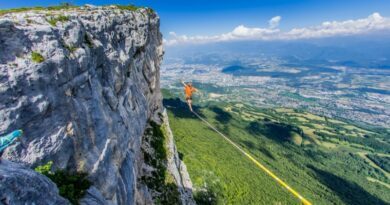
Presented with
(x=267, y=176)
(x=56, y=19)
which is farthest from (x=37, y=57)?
(x=267, y=176)

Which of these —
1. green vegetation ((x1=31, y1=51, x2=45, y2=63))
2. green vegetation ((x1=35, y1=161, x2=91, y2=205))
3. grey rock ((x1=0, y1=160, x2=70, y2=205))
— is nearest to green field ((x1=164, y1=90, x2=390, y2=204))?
green vegetation ((x1=35, y1=161, x2=91, y2=205))

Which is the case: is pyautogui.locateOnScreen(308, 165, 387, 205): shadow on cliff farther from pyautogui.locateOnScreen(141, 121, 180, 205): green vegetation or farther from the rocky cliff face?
the rocky cliff face

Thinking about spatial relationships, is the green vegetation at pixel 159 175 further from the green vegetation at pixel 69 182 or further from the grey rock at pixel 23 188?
the grey rock at pixel 23 188

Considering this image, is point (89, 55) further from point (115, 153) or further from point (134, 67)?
point (134, 67)

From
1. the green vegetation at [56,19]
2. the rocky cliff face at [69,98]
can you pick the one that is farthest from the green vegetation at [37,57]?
the green vegetation at [56,19]

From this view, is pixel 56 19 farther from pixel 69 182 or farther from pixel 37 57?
pixel 69 182

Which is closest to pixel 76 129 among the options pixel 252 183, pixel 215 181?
pixel 215 181

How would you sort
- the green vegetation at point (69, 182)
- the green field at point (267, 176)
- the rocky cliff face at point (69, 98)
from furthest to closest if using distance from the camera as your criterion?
the green field at point (267, 176), the green vegetation at point (69, 182), the rocky cliff face at point (69, 98)
